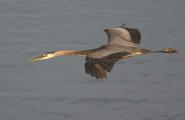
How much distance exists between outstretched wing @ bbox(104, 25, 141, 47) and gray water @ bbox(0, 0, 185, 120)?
6.73 feet

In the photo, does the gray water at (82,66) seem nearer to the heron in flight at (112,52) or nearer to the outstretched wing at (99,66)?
the heron in flight at (112,52)

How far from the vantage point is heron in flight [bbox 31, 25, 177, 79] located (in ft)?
37.0

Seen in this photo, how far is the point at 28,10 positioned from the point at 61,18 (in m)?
1.06

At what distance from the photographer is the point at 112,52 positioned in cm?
1226

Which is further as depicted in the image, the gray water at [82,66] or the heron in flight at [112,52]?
the gray water at [82,66]

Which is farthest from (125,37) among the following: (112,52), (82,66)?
(82,66)

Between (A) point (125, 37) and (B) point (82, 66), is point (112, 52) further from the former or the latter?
(B) point (82, 66)

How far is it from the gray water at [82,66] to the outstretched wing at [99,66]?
3318mm

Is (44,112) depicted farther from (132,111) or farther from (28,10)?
(28,10)

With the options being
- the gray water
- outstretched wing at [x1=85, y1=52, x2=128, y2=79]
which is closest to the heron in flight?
outstretched wing at [x1=85, y1=52, x2=128, y2=79]

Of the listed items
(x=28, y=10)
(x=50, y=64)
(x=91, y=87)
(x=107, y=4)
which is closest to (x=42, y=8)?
(x=28, y=10)

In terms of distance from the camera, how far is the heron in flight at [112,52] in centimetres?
1127

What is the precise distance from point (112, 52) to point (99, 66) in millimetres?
978

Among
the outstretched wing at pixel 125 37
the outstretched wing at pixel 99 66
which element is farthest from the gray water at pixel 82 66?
the outstretched wing at pixel 99 66
